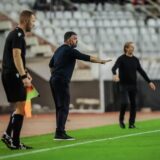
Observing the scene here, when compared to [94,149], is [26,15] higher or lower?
higher

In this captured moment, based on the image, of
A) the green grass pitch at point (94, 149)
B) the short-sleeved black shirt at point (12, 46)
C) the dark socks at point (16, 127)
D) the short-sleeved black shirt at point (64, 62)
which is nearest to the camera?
the green grass pitch at point (94, 149)

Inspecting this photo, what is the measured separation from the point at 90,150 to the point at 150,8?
2219 cm

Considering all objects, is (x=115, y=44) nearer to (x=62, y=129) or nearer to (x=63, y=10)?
(x=63, y=10)

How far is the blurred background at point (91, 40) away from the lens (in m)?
24.3

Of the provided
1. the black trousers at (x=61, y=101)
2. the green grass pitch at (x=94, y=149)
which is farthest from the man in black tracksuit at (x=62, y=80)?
the green grass pitch at (x=94, y=149)

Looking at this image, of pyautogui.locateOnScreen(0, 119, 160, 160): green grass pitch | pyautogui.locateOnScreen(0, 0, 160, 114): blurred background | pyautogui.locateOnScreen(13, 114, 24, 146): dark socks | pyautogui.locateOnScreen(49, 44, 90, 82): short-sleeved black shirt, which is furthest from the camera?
pyautogui.locateOnScreen(0, 0, 160, 114): blurred background

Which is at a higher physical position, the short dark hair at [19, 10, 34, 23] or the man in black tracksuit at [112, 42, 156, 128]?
the short dark hair at [19, 10, 34, 23]

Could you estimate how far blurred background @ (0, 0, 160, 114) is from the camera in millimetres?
24297

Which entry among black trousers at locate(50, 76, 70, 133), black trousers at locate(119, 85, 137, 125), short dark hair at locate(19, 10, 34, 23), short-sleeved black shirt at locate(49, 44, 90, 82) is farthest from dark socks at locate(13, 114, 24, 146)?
black trousers at locate(119, 85, 137, 125)

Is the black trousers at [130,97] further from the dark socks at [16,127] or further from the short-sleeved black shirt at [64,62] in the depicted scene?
the dark socks at [16,127]

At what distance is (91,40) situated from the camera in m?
27.2

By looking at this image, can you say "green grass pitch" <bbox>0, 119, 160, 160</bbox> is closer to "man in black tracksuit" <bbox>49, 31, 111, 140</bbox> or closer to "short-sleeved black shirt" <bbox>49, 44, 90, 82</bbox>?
"man in black tracksuit" <bbox>49, 31, 111, 140</bbox>

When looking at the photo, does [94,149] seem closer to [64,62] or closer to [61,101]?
[61,101]

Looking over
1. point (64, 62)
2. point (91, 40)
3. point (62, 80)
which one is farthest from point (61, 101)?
point (91, 40)
